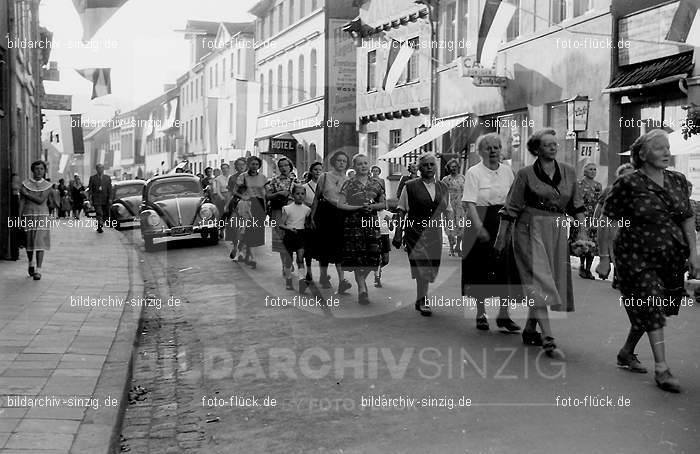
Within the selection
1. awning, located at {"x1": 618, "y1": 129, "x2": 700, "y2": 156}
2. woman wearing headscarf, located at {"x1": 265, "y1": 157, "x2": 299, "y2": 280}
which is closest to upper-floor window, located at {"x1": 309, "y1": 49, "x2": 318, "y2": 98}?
awning, located at {"x1": 618, "y1": 129, "x2": 700, "y2": 156}

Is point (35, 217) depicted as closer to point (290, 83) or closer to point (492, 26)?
point (492, 26)

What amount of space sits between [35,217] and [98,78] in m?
14.9

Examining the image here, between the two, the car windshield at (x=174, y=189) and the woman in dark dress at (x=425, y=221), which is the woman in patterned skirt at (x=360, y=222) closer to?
the woman in dark dress at (x=425, y=221)

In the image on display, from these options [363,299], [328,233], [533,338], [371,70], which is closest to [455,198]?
[328,233]

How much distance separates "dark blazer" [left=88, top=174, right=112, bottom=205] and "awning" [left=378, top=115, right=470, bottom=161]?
910cm

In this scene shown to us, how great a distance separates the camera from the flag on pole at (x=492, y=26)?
22.6 metres

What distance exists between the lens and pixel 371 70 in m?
36.8

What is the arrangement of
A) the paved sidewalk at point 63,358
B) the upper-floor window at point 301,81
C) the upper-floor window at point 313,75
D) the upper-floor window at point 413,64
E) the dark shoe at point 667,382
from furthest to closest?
1. the upper-floor window at point 301,81
2. the upper-floor window at point 313,75
3. the upper-floor window at point 413,64
4. the dark shoe at point 667,382
5. the paved sidewalk at point 63,358

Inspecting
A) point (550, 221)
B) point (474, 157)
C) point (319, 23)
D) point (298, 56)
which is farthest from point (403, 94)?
point (550, 221)

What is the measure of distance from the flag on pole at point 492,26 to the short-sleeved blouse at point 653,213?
1685 cm

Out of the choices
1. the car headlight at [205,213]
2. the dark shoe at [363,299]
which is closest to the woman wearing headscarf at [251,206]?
the car headlight at [205,213]

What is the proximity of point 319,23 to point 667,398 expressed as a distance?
38088mm

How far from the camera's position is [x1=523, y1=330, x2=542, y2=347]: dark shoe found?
7660mm

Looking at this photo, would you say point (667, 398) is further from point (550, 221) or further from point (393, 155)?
point (393, 155)
